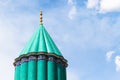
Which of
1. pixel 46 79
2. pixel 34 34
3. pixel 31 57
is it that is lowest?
pixel 46 79

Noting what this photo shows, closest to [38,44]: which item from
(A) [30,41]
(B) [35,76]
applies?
(A) [30,41]

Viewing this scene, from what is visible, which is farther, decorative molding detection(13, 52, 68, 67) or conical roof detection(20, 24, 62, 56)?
conical roof detection(20, 24, 62, 56)

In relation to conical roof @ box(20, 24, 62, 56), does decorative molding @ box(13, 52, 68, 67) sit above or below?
below

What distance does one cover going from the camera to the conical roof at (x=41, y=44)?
2775 cm

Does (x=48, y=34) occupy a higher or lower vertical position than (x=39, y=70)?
higher

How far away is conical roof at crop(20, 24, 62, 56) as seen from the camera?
27.8 m

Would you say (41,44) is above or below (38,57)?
above

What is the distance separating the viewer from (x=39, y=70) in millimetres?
26812

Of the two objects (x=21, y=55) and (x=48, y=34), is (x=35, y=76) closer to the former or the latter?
(x=21, y=55)

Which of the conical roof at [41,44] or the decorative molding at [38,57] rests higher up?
the conical roof at [41,44]

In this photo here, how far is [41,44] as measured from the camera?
91.8ft

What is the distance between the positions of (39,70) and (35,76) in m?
0.54

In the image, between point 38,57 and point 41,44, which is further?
point 41,44

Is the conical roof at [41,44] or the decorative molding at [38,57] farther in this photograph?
the conical roof at [41,44]
